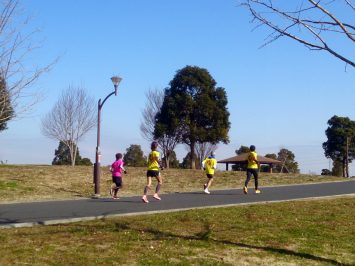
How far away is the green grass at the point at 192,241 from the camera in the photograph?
7035 millimetres

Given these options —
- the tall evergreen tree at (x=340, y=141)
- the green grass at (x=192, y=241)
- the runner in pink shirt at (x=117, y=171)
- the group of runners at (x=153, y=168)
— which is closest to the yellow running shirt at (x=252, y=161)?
the group of runners at (x=153, y=168)

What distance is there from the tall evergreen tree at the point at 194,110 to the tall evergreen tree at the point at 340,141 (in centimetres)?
1666

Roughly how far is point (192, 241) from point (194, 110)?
30084mm

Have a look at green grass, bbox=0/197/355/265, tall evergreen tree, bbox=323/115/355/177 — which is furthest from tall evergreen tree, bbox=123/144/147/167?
green grass, bbox=0/197/355/265

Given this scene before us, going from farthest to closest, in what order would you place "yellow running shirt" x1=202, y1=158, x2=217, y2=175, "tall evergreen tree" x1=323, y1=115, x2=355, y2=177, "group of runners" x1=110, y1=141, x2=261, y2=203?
"tall evergreen tree" x1=323, y1=115, x2=355, y2=177 < "yellow running shirt" x1=202, y1=158, x2=217, y2=175 < "group of runners" x1=110, y1=141, x2=261, y2=203

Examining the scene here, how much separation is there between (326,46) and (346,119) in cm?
4683

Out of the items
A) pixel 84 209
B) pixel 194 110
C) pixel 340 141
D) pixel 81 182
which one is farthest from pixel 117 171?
pixel 340 141

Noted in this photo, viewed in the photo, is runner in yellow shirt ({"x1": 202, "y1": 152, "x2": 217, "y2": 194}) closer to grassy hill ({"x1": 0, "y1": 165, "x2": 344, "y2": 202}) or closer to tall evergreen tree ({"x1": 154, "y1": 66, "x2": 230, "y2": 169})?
grassy hill ({"x1": 0, "y1": 165, "x2": 344, "y2": 202})

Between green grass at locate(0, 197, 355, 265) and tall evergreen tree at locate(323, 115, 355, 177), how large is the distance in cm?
4043

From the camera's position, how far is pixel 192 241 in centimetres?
810

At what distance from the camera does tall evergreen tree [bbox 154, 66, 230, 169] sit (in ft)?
123

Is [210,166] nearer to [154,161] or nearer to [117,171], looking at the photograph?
[117,171]

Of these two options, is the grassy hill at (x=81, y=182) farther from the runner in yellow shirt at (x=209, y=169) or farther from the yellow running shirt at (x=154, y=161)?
the yellow running shirt at (x=154, y=161)

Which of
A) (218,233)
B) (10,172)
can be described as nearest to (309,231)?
(218,233)
